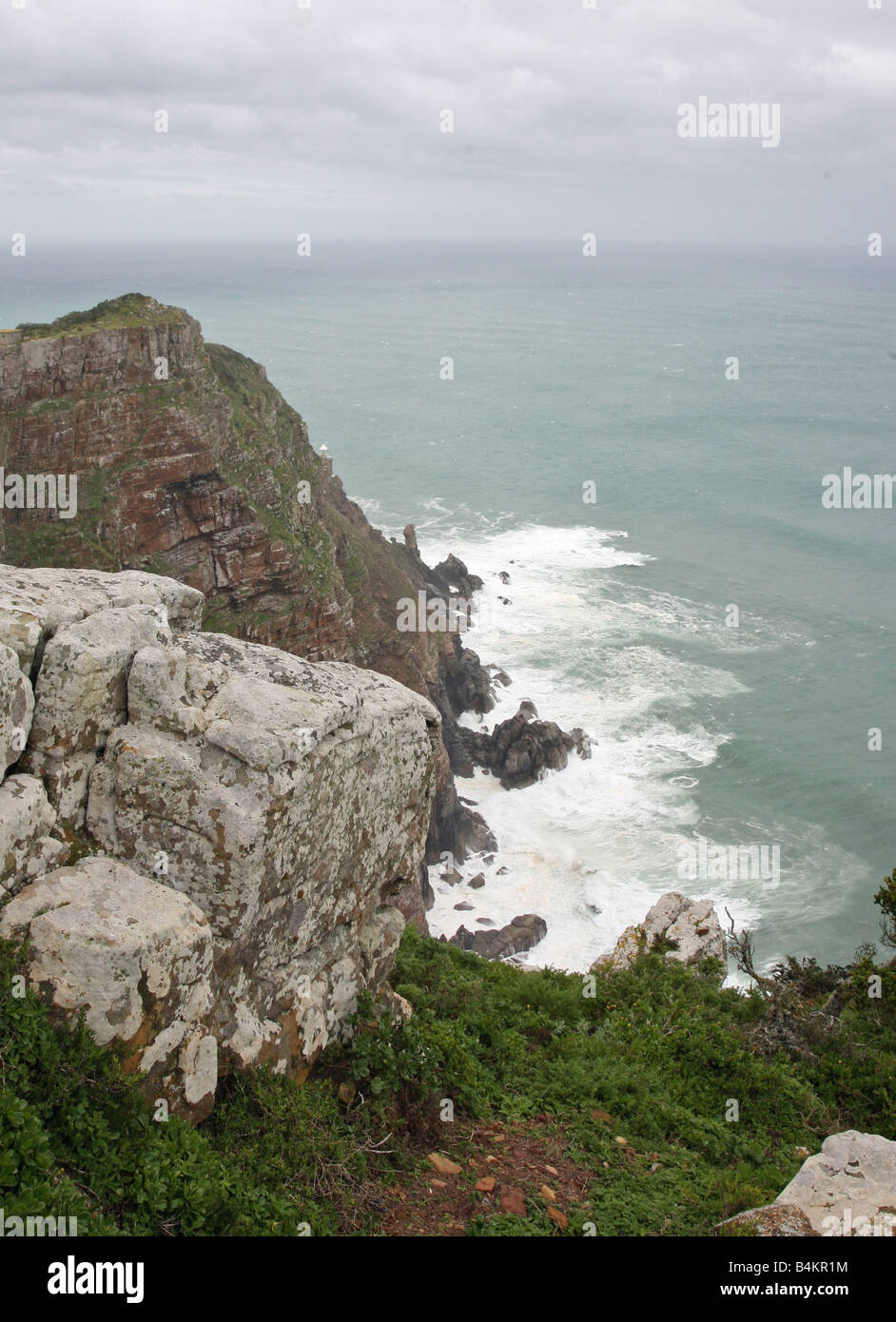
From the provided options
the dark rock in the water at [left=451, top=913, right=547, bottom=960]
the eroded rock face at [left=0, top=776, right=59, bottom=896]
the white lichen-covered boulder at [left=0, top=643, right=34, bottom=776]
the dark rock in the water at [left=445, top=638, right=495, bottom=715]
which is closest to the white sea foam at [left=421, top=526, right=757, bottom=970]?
the dark rock in the water at [left=451, top=913, right=547, bottom=960]

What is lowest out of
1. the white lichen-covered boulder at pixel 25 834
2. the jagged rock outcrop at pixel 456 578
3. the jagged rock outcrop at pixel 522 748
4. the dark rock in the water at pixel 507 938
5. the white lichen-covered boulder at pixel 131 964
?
the dark rock in the water at pixel 507 938

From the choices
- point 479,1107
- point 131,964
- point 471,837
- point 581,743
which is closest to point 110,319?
point 471,837

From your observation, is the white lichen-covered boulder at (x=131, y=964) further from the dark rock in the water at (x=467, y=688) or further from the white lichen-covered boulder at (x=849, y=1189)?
the dark rock in the water at (x=467, y=688)

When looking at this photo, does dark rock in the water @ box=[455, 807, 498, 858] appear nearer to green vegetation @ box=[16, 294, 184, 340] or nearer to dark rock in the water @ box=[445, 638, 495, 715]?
dark rock in the water @ box=[445, 638, 495, 715]

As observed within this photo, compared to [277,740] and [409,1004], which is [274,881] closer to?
[277,740]

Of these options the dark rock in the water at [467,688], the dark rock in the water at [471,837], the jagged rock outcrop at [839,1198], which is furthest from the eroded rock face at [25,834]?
the dark rock in the water at [467,688]
